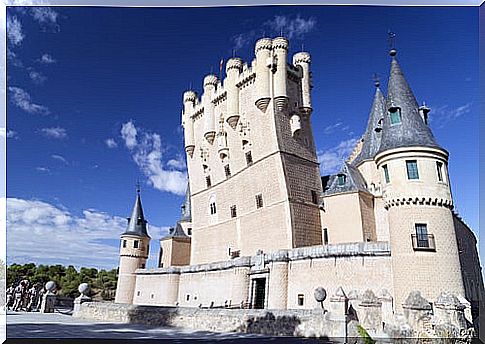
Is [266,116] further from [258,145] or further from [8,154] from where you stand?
[8,154]

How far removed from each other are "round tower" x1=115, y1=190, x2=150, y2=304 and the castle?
46 mm

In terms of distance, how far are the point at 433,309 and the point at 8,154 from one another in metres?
10.5

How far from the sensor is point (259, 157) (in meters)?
16.1

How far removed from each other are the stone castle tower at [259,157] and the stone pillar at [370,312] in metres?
5.25

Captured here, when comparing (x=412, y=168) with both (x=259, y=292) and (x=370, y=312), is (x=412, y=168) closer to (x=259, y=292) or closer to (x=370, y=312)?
(x=370, y=312)

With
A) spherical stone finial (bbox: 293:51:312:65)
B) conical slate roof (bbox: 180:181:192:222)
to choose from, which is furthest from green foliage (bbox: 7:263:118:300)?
spherical stone finial (bbox: 293:51:312:65)

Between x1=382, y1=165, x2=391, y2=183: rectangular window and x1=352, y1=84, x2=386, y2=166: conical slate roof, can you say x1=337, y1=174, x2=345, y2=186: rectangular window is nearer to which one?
x1=352, y1=84, x2=386, y2=166: conical slate roof

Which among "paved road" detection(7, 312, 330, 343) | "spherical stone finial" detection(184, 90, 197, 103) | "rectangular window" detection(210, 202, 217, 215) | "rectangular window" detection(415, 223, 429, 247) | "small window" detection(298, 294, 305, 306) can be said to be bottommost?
"paved road" detection(7, 312, 330, 343)

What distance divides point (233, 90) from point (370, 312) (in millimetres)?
10574

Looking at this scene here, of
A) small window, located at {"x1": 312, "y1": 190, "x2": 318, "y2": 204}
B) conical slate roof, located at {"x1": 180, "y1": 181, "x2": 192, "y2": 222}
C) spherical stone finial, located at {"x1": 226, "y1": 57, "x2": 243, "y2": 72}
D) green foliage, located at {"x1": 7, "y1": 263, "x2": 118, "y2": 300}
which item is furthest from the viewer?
conical slate roof, located at {"x1": 180, "y1": 181, "x2": 192, "y2": 222}

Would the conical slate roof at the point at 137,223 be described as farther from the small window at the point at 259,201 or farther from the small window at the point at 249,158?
the small window at the point at 259,201

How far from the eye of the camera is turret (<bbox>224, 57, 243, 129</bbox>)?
674 inches

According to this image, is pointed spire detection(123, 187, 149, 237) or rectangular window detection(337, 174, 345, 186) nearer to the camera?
rectangular window detection(337, 174, 345, 186)

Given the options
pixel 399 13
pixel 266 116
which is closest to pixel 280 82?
pixel 266 116
